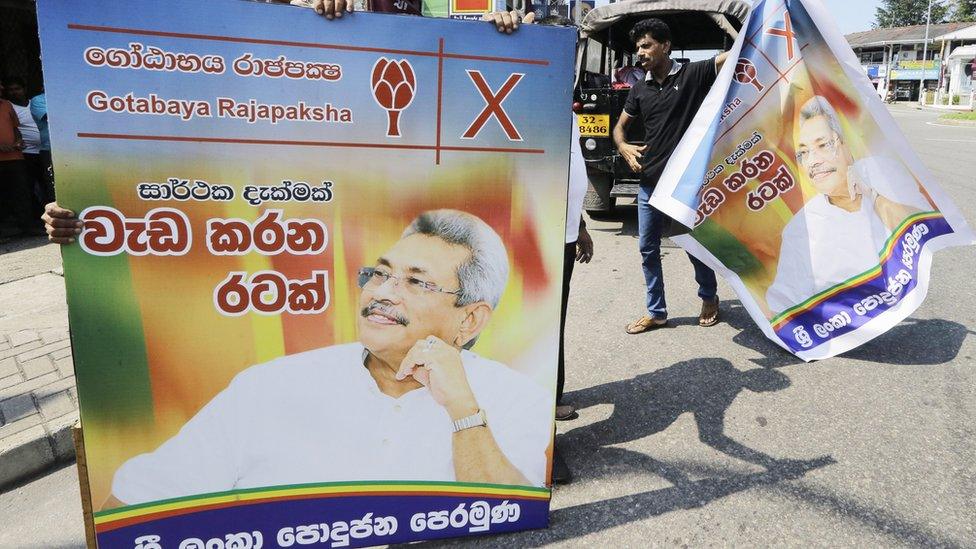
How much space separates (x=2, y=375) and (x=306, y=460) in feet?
8.65

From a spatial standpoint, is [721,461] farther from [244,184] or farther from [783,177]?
[244,184]

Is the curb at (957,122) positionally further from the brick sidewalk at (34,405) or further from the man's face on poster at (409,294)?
the brick sidewalk at (34,405)

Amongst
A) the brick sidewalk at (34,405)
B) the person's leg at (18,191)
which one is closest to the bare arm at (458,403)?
the brick sidewalk at (34,405)

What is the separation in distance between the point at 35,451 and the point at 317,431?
182cm

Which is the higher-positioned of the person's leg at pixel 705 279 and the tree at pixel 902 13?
the tree at pixel 902 13

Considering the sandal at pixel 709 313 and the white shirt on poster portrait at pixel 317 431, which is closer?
the white shirt on poster portrait at pixel 317 431

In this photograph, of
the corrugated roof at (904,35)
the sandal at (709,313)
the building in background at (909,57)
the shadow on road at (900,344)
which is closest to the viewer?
the shadow on road at (900,344)

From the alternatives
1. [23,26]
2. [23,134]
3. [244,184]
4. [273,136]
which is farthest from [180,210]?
[23,26]

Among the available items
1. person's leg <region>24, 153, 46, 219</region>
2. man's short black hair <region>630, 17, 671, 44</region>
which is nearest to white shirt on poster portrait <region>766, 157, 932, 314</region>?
man's short black hair <region>630, 17, 671, 44</region>

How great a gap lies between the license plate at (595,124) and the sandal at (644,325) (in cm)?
345

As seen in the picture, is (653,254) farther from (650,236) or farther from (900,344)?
(900,344)

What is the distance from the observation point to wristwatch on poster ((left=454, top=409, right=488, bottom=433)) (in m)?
2.29

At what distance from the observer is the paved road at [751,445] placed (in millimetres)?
2602

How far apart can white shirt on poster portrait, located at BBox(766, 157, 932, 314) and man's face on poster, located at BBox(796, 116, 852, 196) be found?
0.08 meters
